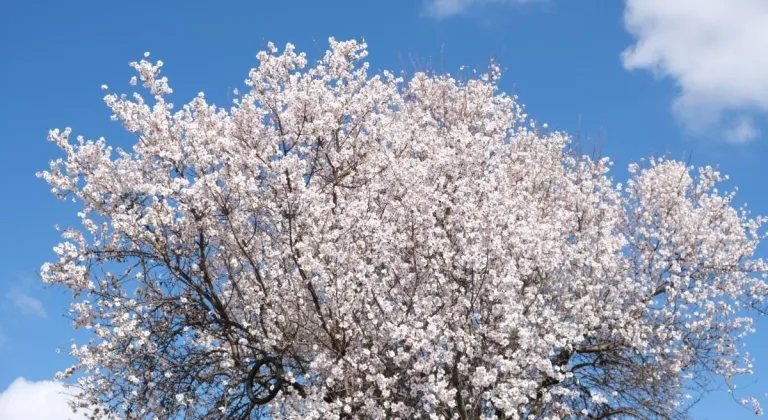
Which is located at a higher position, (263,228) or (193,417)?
(263,228)

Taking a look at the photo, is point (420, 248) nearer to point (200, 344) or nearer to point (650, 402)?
point (200, 344)

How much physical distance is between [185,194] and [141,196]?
57.4 inches

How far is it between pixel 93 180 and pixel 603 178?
11463 mm

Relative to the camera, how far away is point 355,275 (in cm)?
1304

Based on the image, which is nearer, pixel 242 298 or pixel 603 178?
pixel 242 298

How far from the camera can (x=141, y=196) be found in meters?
15.0

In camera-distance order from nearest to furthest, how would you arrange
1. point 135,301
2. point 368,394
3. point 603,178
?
point 368,394
point 135,301
point 603,178

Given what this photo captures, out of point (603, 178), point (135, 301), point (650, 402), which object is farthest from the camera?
point (603, 178)

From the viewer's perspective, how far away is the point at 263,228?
14922 millimetres

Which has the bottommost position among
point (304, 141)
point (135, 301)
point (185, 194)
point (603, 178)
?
point (135, 301)

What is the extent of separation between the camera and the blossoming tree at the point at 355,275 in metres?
13.0

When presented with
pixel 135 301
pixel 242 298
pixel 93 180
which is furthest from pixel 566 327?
pixel 93 180

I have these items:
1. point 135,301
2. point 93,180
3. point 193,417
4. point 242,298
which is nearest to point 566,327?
point 242,298

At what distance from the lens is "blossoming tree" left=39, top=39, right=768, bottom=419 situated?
1298cm
